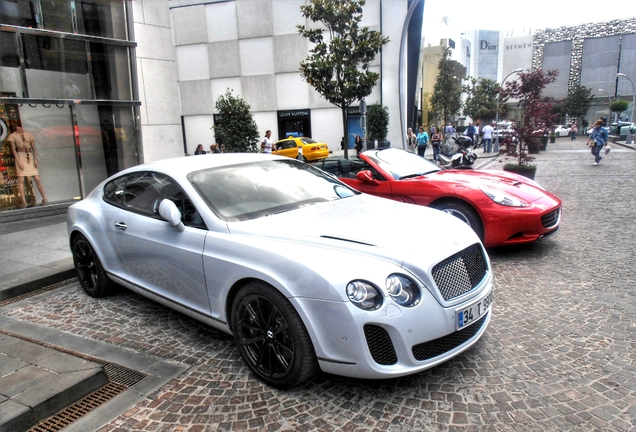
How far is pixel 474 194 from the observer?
566 centimetres

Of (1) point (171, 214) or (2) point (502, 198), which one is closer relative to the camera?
(1) point (171, 214)

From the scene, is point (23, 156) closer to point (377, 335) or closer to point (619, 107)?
point (377, 335)

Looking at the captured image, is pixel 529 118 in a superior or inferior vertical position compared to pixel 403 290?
superior

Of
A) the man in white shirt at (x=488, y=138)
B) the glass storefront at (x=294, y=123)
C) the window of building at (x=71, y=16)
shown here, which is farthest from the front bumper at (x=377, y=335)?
the glass storefront at (x=294, y=123)

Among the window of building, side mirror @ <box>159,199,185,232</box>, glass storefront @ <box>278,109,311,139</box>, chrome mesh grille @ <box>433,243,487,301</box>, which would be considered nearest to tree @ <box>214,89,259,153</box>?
the window of building

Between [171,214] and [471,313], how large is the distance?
2.30 meters

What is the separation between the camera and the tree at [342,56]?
13695 millimetres

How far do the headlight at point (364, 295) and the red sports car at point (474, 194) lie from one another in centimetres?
342

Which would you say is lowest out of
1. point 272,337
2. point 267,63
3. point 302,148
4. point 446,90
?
point 272,337

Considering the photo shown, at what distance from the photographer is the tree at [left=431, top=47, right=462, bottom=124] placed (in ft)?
150

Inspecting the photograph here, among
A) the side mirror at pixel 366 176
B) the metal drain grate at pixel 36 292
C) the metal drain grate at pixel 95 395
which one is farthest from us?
the side mirror at pixel 366 176

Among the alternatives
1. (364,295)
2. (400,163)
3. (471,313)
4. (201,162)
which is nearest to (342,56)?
(400,163)

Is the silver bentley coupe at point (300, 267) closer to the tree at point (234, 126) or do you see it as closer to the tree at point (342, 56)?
the tree at point (342, 56)

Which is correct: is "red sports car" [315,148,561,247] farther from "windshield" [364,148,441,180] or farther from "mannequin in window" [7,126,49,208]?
"mannequin in window" [7,126,49,208]
